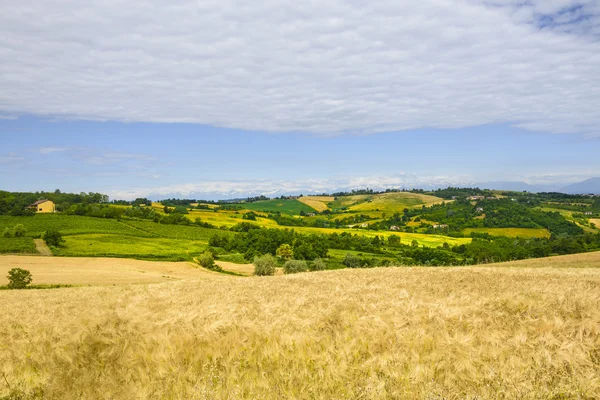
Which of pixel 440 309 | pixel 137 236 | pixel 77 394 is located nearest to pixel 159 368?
pixel 77 394

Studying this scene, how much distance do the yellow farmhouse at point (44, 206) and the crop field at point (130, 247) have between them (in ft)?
151

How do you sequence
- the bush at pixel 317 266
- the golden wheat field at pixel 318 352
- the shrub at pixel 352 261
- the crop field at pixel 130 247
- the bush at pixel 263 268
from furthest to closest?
the shrub at pixel 352 261, the crop field at pixel 130 247, the bush at pixel 317 266, the bush at pixel 263 268, the golden wheat field at pixel 318 352

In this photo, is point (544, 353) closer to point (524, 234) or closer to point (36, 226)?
point (36, 226)

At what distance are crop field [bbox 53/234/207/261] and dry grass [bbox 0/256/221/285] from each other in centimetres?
450

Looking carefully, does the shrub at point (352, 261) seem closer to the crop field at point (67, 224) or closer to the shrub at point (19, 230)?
the crop field at point (67, 224)

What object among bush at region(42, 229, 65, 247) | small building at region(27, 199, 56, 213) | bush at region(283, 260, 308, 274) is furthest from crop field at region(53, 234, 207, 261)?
small building at region(27, 199, 56, 213)

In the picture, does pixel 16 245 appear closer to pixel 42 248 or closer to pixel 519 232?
pixel 42 248

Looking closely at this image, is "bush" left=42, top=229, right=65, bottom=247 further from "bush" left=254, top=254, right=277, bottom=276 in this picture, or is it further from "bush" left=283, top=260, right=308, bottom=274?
"bush" left=283, top=260, right=308, bottom=274

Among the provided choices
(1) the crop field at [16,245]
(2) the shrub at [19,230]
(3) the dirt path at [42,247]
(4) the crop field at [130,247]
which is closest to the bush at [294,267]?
(4) the crop field at [130,247]

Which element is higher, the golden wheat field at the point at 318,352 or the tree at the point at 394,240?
the golden wheat field at the point at 318,352

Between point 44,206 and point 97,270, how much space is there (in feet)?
280

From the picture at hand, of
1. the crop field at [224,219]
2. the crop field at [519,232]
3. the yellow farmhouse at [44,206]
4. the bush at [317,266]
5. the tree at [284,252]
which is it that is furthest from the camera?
the crop field at [519,232]

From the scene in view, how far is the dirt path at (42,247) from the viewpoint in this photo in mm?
74863

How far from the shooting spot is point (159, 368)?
16.8ft
